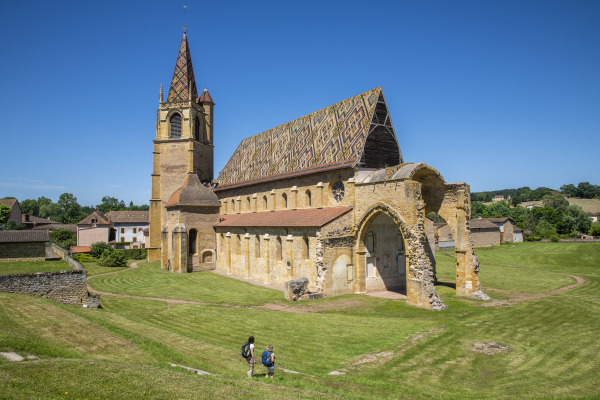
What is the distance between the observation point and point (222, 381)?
9.43 m

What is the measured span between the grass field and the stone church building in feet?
11.3

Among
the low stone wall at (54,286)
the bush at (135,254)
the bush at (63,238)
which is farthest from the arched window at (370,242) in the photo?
the bush at (63,238)

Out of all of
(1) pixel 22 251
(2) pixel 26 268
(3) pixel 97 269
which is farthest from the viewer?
(3) pixel 97 269

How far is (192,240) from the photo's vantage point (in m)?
41.6

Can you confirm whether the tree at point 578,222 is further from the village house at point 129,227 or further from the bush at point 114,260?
the village house at point 129,227

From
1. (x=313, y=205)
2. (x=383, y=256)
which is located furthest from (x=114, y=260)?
(x=383, y=256)

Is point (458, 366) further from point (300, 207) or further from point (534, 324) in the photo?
point (300, 207)

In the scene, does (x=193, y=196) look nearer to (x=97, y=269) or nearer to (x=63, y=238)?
(x=97, y=269)

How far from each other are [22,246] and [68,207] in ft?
356

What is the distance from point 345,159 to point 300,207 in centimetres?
706

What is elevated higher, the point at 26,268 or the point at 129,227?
the point at 129,227

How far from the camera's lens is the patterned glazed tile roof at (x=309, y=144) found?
29344mm

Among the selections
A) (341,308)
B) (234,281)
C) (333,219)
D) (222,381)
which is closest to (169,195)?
(234,281)

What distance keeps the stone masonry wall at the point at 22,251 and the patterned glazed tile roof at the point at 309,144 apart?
65.1 feet
